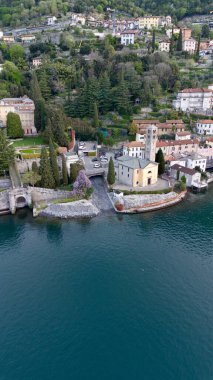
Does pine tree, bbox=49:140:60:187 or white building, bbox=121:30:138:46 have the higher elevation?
white building, bbox=121:30:138:46

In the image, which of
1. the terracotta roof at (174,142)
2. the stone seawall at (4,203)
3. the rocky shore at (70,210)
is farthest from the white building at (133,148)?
the stone seawall at (4,203)

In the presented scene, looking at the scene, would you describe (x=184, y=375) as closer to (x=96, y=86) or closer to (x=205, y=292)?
(x=205, y=292)

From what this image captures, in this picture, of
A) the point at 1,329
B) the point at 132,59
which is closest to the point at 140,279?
the point at 1,329

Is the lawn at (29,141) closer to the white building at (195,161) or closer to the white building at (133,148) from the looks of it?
the white building at (133,148)

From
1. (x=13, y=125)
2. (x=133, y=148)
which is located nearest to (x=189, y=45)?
(x=133, y=148)

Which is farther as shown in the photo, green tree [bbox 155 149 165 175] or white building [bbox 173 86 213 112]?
white building [bbox 173 86 213 112]

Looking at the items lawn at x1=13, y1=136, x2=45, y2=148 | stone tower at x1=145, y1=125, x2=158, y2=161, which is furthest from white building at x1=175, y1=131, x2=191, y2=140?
lawn at x1=13, y1=136, x2=45, y2=148

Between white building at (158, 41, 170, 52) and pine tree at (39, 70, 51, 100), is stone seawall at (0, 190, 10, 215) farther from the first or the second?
white building at (158, 41, 170, 52)

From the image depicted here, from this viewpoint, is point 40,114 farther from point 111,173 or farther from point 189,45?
point 189,45
